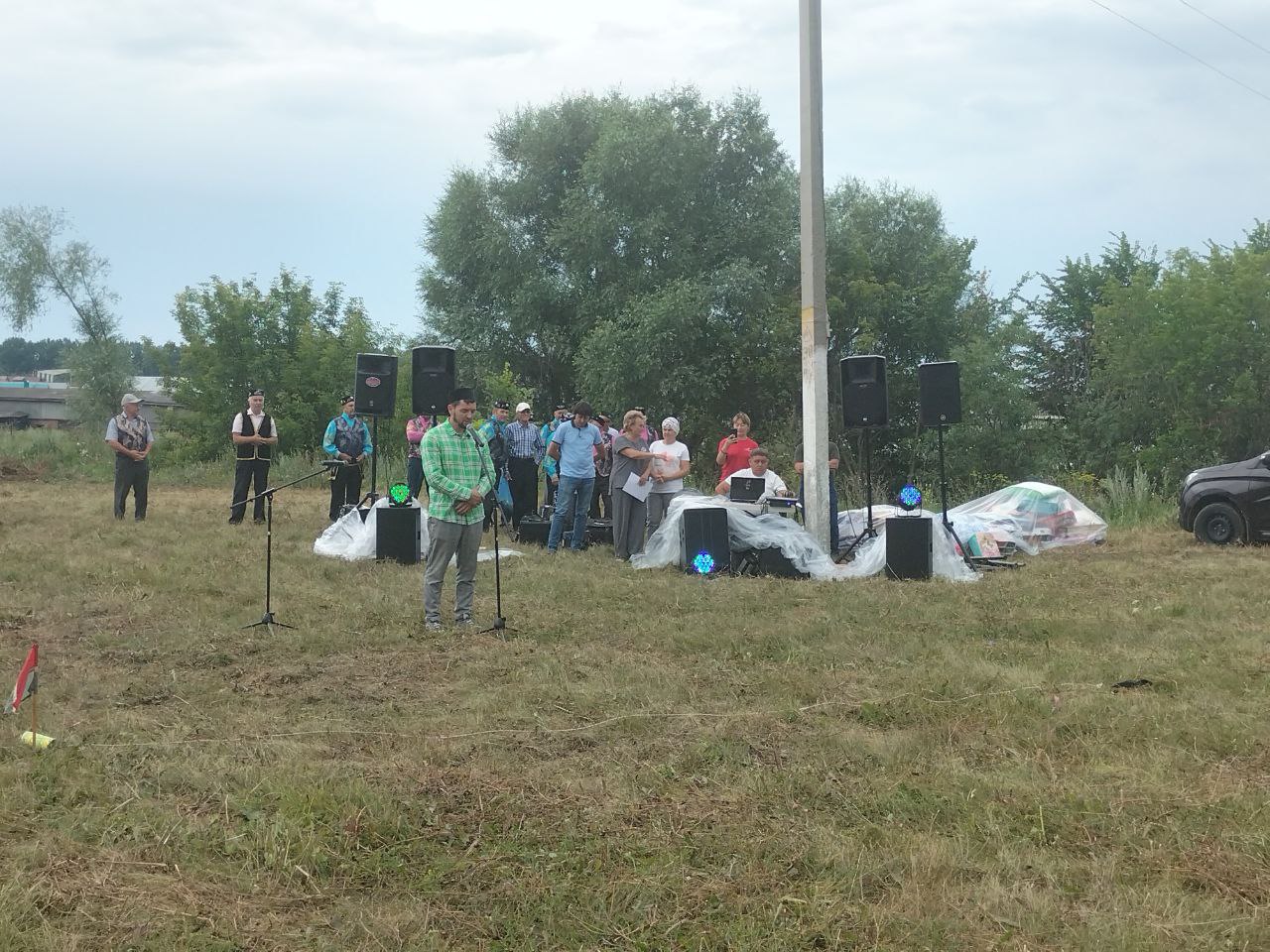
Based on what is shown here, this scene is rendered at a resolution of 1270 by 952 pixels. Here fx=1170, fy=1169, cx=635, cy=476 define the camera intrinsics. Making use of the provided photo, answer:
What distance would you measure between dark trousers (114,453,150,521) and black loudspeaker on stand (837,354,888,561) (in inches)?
345

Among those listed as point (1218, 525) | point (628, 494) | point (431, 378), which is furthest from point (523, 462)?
point (1218, 525)

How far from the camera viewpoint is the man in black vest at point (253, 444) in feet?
45.4

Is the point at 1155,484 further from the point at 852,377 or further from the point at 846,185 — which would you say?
the point at 846,185

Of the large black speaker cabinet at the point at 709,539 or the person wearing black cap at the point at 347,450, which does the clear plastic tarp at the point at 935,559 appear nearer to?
the large black speaker cabinet at the point at 709,539

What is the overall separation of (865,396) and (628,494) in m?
2.49

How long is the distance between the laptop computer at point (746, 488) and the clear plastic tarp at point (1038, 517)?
2720mm

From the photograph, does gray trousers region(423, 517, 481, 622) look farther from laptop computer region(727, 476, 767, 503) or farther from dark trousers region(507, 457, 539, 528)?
dark trousers region(507, 457, 539, 528)

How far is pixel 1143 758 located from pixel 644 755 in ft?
6.56

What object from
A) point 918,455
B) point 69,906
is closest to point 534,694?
point 69,906

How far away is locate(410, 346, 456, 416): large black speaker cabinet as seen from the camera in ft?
40.4

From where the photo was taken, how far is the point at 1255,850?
3.68 m

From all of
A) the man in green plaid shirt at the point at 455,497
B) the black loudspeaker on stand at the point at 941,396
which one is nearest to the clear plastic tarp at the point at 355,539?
the man in green plaid shirt at the point at 455,497

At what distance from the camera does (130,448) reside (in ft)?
46.6

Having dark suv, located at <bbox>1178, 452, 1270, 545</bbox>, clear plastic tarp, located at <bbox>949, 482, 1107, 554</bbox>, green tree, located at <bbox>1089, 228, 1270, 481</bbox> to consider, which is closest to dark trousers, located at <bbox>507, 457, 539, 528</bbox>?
clear plastic tarp, located at <bbox>949, 482, 1107, 554</bbox>
